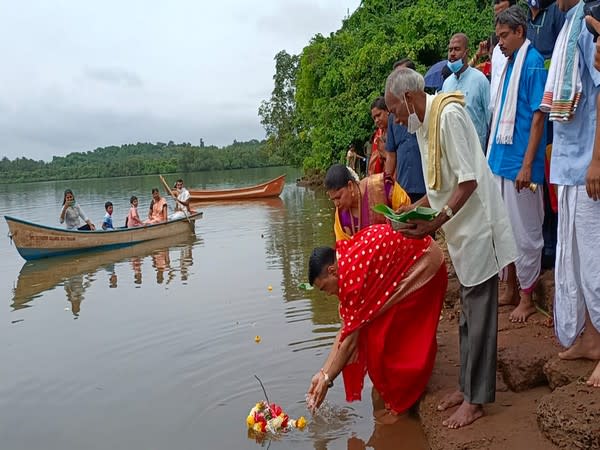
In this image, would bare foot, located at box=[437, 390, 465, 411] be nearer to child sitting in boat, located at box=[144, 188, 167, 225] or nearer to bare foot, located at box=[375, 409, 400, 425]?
bare foot, located at box=[375, 409, 400, 425]

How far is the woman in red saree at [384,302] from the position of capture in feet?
11.4

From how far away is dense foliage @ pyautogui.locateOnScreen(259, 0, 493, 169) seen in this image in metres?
15.3

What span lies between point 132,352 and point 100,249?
8443mm

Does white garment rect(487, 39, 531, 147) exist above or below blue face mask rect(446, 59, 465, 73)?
below

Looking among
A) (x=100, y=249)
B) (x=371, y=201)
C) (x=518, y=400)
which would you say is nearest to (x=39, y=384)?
(x=371, y=201)

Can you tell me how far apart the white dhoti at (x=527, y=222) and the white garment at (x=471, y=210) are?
69 centimetres

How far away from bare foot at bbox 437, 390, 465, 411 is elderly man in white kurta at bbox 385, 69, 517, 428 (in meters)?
0.23

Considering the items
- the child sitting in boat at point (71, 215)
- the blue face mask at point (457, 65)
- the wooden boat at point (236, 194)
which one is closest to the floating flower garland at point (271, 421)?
the blue face mask at point (457, 65)

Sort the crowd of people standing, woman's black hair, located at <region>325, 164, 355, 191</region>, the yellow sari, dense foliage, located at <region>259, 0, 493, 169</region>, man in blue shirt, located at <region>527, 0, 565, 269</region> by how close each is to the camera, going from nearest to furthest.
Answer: the crowd of people standing < man in blue shirt, located at <region>527, 0, 565, 269</region> < woman's black hair, located at <region>325, 164, 355, 191</region> < the yellow sari < dense foliage, located at <region>259, 0, 493, 169</region>

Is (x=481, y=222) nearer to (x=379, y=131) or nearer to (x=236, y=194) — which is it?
(x=379, y=131)

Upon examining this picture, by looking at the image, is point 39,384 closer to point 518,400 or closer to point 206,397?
point 206,397

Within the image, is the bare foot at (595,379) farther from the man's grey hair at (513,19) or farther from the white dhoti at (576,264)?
the man's grey hair at (513,19)

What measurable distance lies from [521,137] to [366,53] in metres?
13.6

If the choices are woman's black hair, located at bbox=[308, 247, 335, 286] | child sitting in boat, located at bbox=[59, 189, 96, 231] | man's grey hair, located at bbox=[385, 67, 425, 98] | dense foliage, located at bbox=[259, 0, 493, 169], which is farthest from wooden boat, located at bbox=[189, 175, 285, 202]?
man's grey hair, located at bbox=[385, 67, 425, 98]
